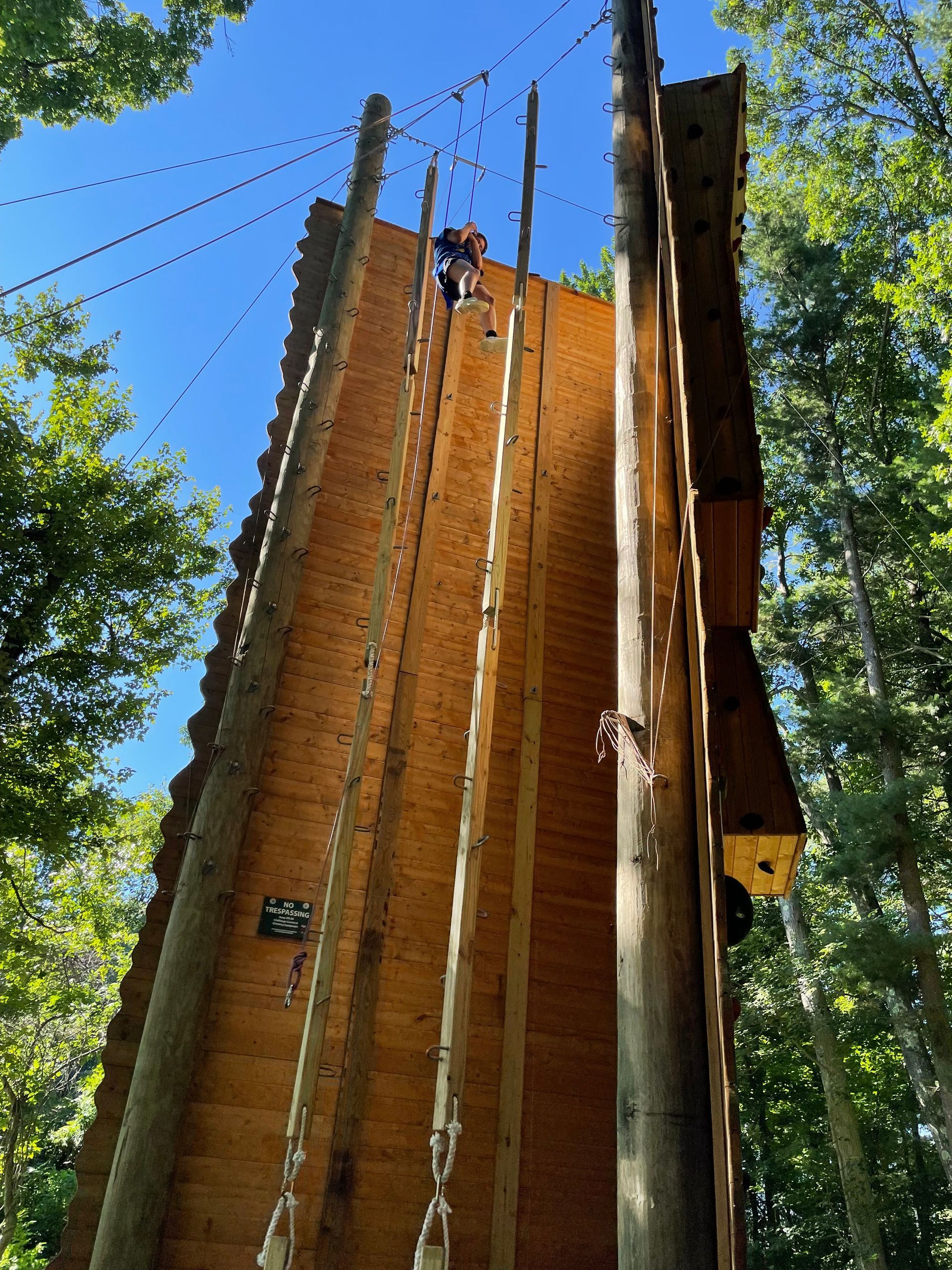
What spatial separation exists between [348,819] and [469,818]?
31.2 inches

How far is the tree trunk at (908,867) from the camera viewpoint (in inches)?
375

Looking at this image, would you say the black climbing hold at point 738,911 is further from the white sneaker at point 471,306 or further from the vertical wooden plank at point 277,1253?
the white sneaker at point 471,306

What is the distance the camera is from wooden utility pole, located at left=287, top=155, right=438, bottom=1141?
159 inches

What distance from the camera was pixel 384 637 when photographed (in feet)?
21.9

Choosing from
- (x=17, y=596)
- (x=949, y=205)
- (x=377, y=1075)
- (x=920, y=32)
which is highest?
(x=920, y=32)

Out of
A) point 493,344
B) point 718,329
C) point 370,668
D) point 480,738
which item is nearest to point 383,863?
point 370,668

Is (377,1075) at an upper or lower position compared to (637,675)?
lower

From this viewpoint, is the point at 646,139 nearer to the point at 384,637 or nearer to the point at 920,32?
the point at 384,637

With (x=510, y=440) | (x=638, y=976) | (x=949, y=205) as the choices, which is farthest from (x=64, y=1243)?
(x=949, y=205)

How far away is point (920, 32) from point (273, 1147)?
1820 centimetres

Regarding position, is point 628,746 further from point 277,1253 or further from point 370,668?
point 277,1253

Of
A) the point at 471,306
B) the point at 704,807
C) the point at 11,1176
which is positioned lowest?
the point at 11,1176

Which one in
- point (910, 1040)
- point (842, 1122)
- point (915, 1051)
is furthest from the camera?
point (842, 1122)

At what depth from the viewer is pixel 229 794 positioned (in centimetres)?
535
